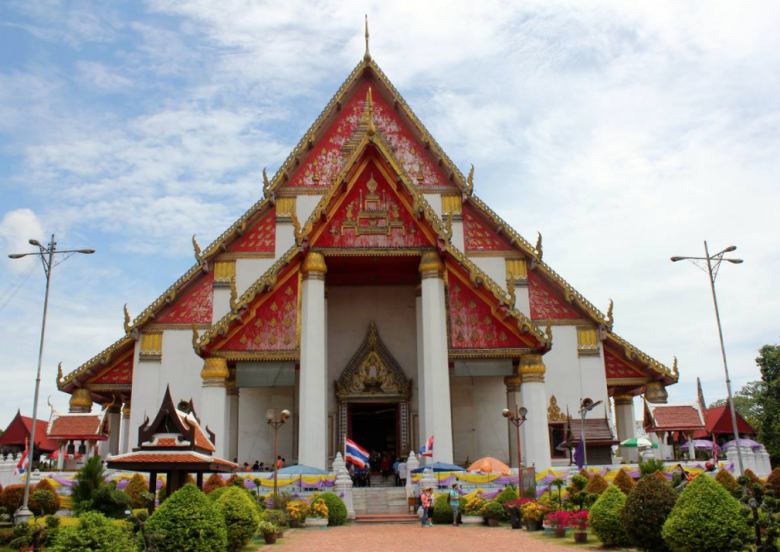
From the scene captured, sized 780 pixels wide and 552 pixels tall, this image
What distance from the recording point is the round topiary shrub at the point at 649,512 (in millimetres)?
10188

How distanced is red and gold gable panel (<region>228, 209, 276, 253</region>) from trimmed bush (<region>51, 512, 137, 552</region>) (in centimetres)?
1547

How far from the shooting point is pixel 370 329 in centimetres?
2244

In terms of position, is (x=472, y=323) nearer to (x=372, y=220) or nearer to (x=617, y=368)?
(x=372, y=220)

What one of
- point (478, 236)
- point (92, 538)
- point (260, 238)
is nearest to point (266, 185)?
point (260, 238)

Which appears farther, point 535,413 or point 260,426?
point 260,426

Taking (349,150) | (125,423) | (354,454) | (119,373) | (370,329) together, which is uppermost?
(349,150)

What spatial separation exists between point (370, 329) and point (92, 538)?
14808mm

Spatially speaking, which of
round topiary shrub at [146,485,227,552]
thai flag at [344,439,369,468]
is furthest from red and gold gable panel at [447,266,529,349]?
round topiary shrub at [146,485,227,552]

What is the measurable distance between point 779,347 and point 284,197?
68.1 ft

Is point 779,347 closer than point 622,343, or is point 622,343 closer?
point 622,343

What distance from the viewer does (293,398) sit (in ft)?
73.9

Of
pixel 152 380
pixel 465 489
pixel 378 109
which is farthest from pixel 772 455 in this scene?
pixel 152 380

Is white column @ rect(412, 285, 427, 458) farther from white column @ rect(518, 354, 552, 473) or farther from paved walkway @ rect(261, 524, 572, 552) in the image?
paved walkway @ rect(261, 524, 572, 552)

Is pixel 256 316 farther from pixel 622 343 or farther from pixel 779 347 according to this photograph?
pixel 779 347
